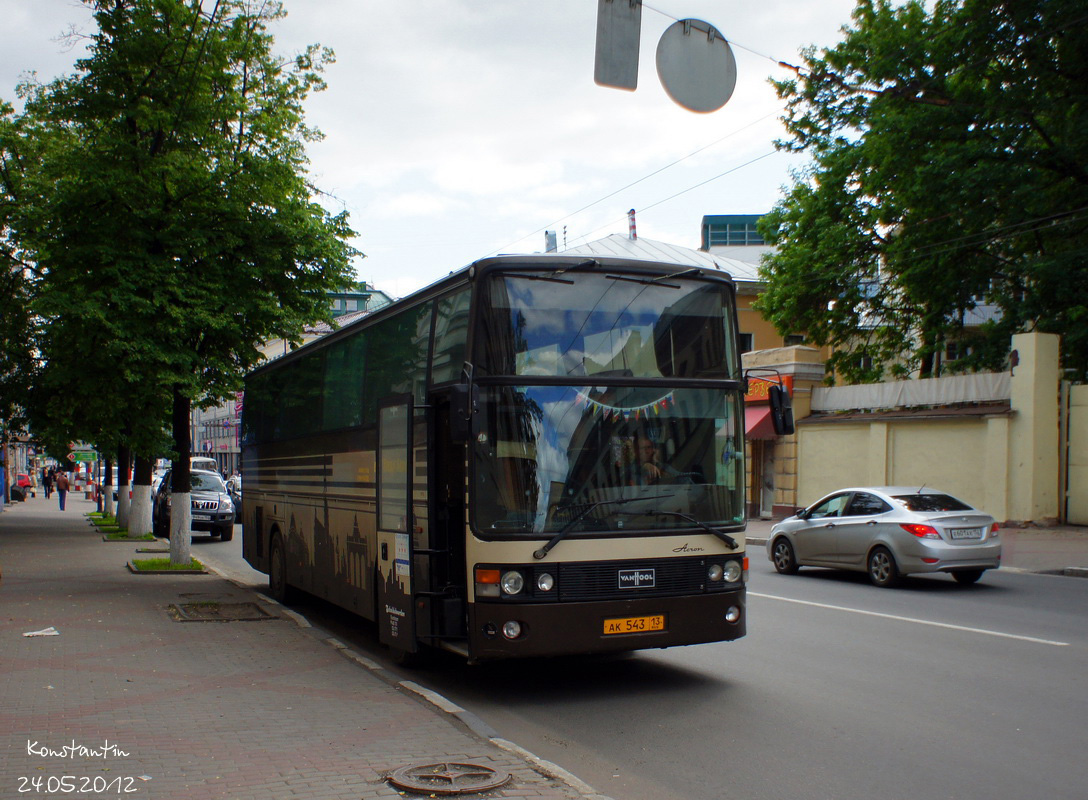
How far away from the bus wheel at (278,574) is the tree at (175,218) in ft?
9.57

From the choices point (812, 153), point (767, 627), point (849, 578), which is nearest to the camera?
point (767, 627)

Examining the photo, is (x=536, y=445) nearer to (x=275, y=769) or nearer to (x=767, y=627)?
(x=275, y=769)

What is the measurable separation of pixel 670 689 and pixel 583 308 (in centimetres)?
310

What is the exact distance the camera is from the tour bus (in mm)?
7359

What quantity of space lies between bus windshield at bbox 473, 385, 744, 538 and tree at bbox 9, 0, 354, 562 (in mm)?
8455

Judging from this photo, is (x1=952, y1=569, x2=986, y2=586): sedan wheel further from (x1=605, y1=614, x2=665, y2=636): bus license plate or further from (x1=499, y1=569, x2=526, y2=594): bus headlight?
(x1=499, y1=569, x2=526, y2=594): bus headlight

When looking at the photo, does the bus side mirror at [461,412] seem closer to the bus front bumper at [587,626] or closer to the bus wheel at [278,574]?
the bus front bumper at [587,626]

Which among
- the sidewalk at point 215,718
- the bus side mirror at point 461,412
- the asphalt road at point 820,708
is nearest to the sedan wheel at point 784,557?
the asphalt road at point 820,708

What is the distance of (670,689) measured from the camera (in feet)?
26.5

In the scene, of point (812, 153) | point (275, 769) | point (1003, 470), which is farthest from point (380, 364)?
point (812, 153)

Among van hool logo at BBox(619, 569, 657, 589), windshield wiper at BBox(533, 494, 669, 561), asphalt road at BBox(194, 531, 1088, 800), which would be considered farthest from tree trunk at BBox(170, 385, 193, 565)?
van hool logo at BBox(619, 569, 657, 589)

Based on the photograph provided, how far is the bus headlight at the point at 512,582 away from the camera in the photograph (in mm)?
7309

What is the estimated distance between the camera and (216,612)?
12195 mm

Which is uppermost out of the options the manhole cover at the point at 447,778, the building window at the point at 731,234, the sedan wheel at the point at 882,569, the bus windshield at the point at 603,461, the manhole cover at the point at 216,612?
the building window at the point at 731,234
